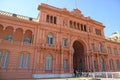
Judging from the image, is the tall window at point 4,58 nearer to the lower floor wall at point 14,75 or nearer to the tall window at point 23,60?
the lower floor wall at point 14,75

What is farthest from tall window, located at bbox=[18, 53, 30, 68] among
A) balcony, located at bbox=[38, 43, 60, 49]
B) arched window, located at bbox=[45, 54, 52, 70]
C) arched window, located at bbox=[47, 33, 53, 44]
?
arched window, located at bbox=[47, 33, 53, 44]

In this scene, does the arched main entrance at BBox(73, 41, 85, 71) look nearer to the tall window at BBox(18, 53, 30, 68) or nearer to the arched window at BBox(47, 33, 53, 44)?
the arched window at BBox(47, 33, 53, 44)

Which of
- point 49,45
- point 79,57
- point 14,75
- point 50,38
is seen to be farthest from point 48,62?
point 79,57

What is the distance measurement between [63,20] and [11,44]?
13.6 meters

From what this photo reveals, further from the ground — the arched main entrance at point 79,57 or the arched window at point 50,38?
the arched window at point 50,38

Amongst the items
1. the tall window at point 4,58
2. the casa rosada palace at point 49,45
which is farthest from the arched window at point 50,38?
the tall window at point 4,58

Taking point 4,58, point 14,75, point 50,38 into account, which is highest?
point 50,38

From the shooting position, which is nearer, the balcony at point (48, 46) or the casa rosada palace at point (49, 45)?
the casa rosada palace at point (49, 45)

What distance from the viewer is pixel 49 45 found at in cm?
2219

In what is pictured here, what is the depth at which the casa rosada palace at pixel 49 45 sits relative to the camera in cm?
1872

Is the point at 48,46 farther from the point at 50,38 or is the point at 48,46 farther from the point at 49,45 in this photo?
the point at 50,38

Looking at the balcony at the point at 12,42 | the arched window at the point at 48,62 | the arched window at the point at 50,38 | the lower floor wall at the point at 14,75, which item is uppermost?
the arched window at the point at 50,38

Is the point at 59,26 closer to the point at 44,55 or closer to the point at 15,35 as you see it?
the point at 44,55

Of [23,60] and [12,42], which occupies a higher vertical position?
[12,42]
